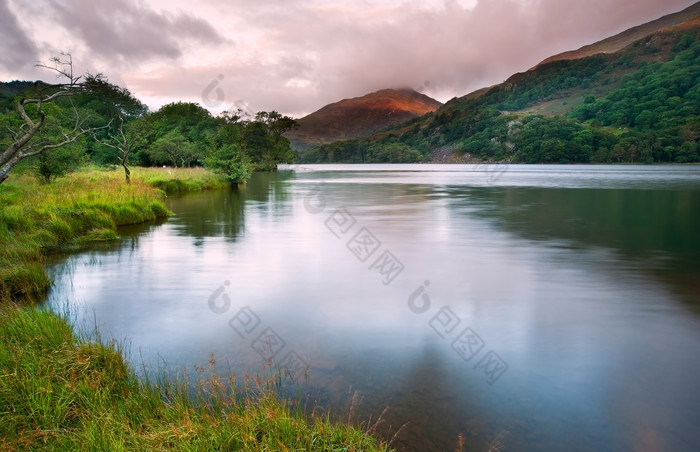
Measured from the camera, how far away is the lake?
601cm

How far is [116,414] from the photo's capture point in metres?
5.13

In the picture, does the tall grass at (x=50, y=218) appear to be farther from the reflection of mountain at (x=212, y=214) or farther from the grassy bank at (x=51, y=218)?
the reflection of mountain at (x=212, y=214)

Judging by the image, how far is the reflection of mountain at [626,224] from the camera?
15.8m

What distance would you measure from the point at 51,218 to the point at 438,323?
15.6 m

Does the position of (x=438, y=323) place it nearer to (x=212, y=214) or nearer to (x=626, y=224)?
(x=626, y=224)

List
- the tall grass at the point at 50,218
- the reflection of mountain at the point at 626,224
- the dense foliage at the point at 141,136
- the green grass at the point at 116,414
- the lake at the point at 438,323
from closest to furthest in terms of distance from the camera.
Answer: the green grass at the point at 116,414 → the lake at the point at 438,323 → the tall grass at the point at 50,218 → the reflection of mountain at the point at 626,224 → the dense foliage at the point at 141,136

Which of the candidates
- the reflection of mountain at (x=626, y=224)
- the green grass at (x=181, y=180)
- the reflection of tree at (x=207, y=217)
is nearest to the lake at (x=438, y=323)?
the reflection of mountain at (x=626, y=224)

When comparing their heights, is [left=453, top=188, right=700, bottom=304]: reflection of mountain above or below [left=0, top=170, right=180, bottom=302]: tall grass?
below

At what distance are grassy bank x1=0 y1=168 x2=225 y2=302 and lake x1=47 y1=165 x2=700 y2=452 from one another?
34.6 inches

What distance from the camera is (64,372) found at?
5.88 meters

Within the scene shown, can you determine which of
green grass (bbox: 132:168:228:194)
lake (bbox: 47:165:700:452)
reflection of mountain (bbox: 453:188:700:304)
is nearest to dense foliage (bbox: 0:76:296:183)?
green grass (bbox: 132:168:228:194)

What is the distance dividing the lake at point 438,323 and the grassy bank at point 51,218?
0.88 metres

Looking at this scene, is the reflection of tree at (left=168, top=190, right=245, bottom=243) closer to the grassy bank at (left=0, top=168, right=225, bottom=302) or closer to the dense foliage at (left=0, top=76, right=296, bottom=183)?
the grassy bank at (left=0, top=168, right=225, bottom=302)

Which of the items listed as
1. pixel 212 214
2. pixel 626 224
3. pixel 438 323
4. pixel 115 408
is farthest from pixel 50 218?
pixel 626 224
